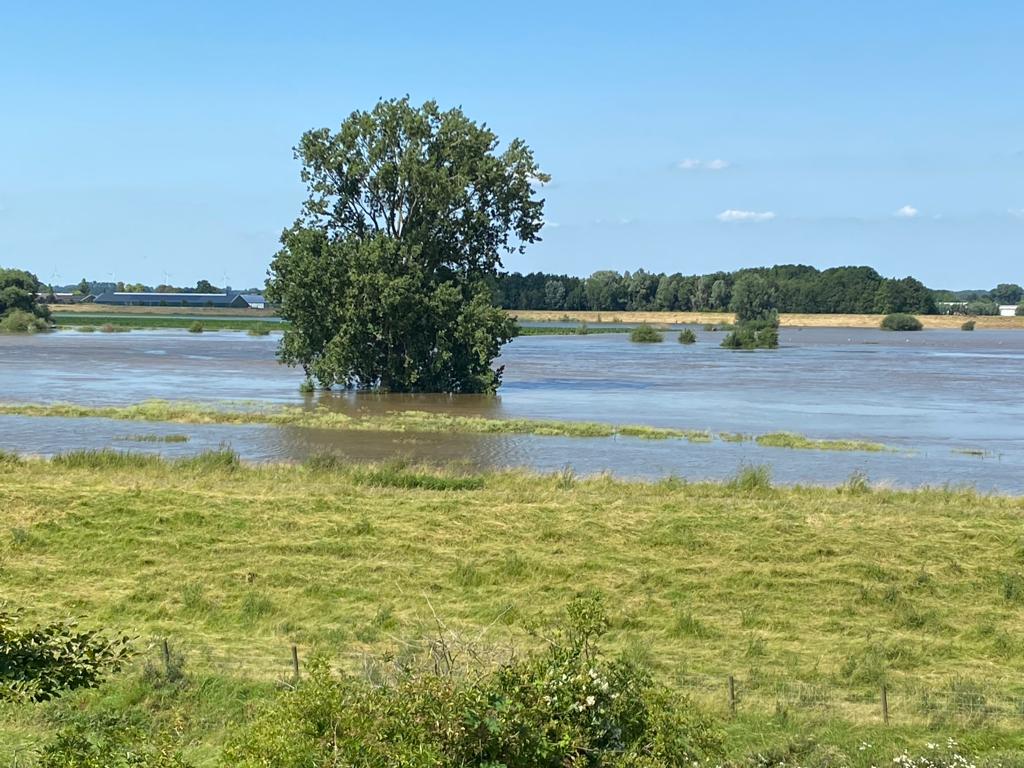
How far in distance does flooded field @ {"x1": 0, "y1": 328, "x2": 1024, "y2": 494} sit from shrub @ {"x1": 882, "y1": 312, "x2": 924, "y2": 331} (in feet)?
243

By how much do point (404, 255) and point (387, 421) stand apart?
1177 cm

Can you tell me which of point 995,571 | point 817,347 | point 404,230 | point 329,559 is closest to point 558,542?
point 329,559

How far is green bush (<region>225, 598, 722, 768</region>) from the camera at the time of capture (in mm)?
7965

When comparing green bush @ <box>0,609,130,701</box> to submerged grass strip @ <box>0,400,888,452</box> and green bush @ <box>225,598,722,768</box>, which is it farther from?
submerged grass strip @ <box>0,400,888,452</box>

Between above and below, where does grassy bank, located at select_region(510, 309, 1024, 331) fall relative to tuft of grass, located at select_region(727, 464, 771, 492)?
above

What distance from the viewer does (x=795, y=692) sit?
14.4m

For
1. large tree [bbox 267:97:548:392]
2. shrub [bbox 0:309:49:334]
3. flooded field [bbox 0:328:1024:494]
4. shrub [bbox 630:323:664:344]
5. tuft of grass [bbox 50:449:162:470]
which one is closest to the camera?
tuft of grass [bbox 50:449:162:470]

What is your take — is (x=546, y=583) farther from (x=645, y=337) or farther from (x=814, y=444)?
(x=645, y=337)

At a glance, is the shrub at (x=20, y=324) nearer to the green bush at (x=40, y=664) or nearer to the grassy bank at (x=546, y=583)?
the grassy bank at (x=546, y=583)

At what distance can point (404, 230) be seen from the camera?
54938 mm

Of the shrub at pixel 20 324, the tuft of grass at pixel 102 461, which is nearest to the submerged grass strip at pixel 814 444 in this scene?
the tuft of grass at pixel 102 461

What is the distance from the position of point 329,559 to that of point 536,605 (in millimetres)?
4575

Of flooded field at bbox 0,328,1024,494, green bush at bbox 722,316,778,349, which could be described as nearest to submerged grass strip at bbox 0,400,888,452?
flooded field at bbox 0,328,1024,494

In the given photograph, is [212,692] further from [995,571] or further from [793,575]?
[995,571]
